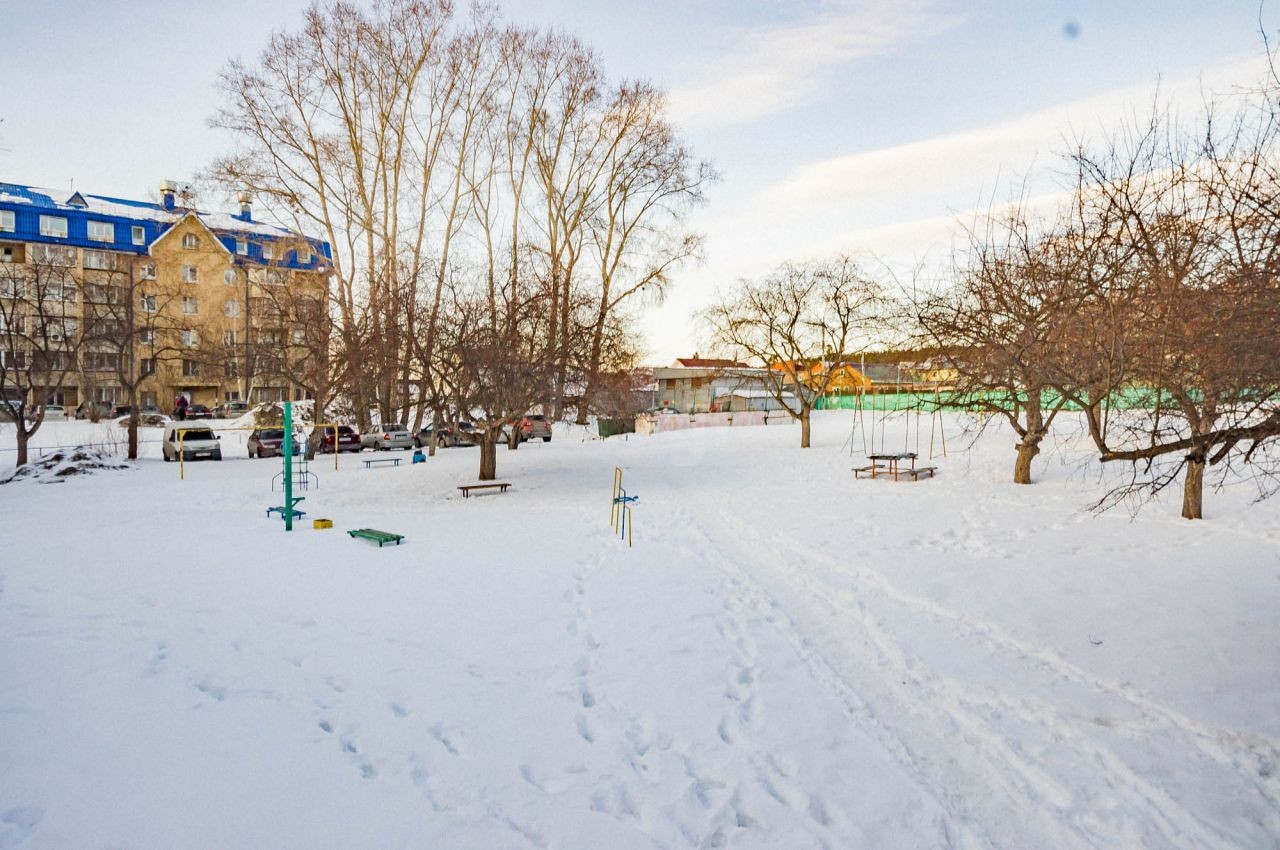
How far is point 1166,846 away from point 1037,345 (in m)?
4.03

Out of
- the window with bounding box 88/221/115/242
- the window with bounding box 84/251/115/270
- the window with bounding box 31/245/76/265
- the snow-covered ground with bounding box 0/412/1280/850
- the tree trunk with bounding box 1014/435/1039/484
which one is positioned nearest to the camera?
the snow-covered ground with bounding box 0/412/1280/850

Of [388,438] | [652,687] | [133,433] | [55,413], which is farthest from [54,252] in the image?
[652,687]

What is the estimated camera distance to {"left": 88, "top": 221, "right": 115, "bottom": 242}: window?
53688mm

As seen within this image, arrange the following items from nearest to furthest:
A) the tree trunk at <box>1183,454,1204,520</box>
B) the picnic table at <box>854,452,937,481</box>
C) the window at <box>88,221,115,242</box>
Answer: the tree trunk at <box>1183,454,1204,520</box> < the picnic table at <box>854,452,937,481</box> < the window at <box>88,221,115,242</box>

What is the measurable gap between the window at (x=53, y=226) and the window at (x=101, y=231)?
59.6 inches

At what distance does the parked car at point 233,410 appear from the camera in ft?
148

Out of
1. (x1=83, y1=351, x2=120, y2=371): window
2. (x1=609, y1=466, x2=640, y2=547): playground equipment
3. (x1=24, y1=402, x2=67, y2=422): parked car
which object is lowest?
(x1=609, y1=466, x2=640, y2=547): playground equipment

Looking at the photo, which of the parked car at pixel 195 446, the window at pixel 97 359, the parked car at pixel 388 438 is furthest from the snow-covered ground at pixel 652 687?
the window at pixel 97 359

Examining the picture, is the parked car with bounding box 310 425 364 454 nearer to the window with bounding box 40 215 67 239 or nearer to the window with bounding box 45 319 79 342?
the window with bounding box 45 319 79 342

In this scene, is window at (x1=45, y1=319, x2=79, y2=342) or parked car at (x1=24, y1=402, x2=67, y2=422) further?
parked car at (x1=24, y1=402, x2=67, y2=422)

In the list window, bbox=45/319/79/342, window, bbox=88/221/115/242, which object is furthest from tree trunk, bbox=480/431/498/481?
window, bbox=88/221/115/242

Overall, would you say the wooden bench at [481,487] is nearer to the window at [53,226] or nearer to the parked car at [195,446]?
the parked car at [195,446]

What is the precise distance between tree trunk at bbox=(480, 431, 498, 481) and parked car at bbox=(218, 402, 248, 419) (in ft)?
102

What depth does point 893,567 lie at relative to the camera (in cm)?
999
